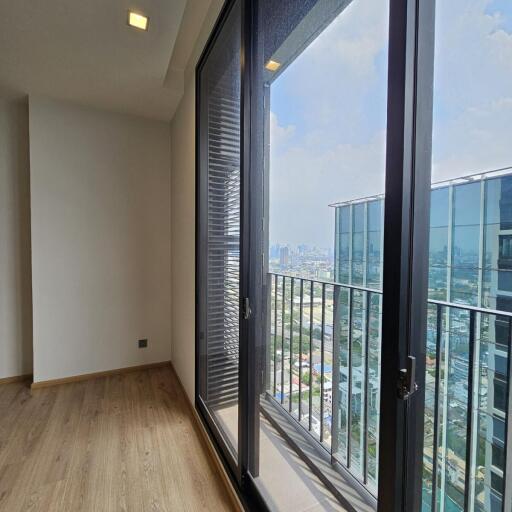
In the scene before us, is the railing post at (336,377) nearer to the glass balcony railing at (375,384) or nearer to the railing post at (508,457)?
the glass balcony railing at (375,384)

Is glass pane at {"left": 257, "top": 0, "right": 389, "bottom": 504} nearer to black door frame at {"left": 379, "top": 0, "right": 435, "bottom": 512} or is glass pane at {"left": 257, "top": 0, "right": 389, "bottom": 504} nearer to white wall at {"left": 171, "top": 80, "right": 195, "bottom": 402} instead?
black door frame at {"left": 379, "top": 0, "right": 435, "bottom": 512}

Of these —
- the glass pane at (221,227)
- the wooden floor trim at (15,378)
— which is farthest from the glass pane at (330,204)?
the wooden floor trim at (15,378)

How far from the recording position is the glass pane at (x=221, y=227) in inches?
66.6

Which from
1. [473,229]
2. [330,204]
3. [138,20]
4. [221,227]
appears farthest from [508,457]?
[138,20]

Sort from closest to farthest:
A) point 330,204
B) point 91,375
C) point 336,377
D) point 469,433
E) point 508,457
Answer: point 508,457 → point 469,433 → point 330,204 → point 336,377 → point 91,375

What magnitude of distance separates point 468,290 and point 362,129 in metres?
0.61

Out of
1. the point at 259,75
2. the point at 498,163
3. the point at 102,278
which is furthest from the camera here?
the point at 102,278

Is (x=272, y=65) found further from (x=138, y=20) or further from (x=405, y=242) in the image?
(x=405, y=242)

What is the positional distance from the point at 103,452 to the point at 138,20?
2653mm

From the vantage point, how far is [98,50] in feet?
6.31

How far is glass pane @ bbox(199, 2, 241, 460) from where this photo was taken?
1.69 meters

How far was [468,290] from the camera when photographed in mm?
636

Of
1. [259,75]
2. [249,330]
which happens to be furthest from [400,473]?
[259,75]

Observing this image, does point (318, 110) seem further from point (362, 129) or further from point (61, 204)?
point (61, 204)
